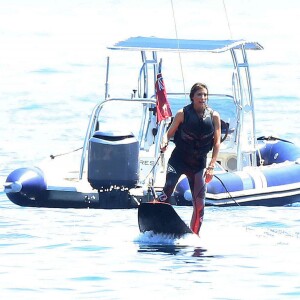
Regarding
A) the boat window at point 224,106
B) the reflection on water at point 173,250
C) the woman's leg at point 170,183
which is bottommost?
the reflection on water at point 173,250

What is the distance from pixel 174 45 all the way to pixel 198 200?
12.3ft

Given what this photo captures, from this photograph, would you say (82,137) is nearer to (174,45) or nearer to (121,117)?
(121,117)

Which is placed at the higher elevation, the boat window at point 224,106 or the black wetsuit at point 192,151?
the boat window at point 224,106

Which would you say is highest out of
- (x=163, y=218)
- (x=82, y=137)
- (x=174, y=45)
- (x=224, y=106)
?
(x=174, y=45)

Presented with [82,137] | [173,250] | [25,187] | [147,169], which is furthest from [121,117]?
[173,250]

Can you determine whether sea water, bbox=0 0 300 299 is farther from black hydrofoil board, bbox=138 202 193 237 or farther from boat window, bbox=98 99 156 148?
boat window, bbox=98 99 156 148

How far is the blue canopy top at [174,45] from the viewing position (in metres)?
16.5

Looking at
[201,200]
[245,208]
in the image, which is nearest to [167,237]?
[201,200]

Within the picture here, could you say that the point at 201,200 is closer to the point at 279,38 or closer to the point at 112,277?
the point at 112,277

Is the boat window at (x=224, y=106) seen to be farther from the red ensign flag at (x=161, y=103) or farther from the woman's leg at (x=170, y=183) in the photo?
the woman's leg at (x=170, y=183)

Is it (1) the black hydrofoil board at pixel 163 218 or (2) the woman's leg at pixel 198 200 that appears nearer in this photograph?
(1) the black hydrofoil board at pixel 163 218

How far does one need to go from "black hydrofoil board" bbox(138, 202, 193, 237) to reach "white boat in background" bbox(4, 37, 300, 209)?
1.21 meters

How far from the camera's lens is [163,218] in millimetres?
13203

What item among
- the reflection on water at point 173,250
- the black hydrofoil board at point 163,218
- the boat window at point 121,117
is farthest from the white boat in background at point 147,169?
the boat window at point 121,117
